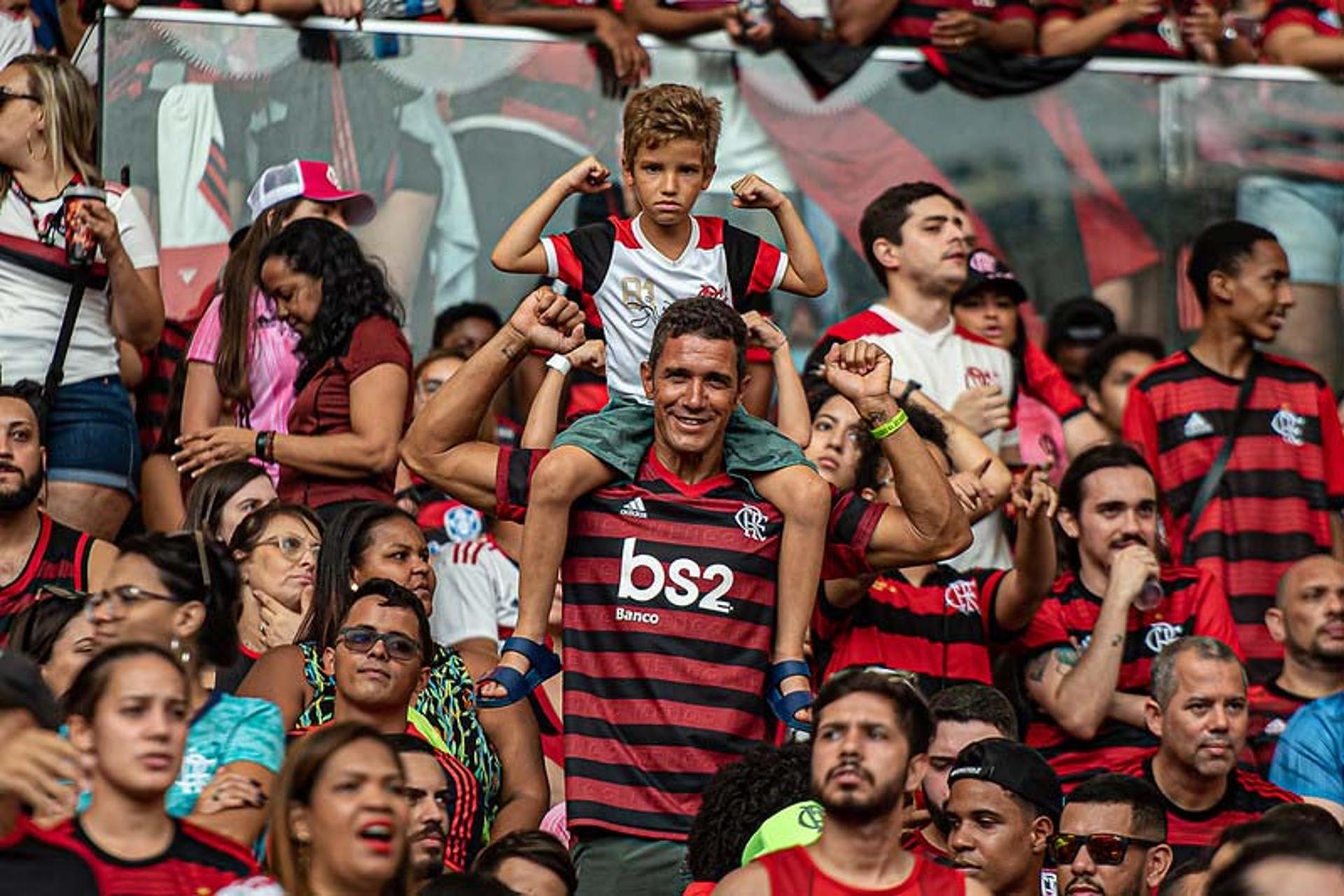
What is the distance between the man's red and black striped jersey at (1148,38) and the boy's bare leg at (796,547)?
4781 millimetres

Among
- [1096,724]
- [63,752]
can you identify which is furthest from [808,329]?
[63,752]

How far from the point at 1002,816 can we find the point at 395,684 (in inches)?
67.5

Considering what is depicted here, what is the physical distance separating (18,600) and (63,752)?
2.47 meters

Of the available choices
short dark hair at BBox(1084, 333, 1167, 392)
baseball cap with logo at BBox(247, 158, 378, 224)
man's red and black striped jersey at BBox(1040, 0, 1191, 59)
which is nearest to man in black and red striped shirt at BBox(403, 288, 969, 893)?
baseball cap with logo at BBox(247, 158, 378, 224)

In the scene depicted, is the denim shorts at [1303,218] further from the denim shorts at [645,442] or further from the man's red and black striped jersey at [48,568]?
the man's red and black striped jersey at [48,568]

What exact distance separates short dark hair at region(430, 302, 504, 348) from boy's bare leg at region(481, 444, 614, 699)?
124 inches

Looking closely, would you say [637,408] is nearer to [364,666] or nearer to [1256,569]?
[364,666]

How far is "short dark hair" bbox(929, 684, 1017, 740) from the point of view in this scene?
7602 mm

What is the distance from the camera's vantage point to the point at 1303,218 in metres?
11.2

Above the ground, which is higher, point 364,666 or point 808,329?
point 808,329

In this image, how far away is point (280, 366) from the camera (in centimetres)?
879

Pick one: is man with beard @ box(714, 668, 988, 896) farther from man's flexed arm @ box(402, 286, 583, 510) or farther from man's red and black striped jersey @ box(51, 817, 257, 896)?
man's flexed arm @ box(402, 286, 583, 510)

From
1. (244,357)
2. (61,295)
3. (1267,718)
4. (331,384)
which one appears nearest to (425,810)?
(331,384)

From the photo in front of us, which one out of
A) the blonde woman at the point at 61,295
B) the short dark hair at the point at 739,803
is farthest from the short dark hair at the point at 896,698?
the blonde woman at the point at 61,295
